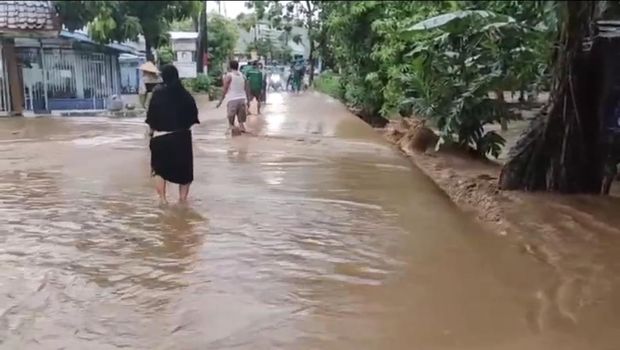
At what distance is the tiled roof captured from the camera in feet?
67.5

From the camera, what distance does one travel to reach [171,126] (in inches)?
311

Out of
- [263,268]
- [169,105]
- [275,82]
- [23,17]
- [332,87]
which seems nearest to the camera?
[263,268]

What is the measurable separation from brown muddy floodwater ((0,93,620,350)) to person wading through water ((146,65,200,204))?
17.1 inches

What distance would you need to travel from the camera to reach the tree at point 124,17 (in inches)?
888

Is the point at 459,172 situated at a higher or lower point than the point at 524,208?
lower

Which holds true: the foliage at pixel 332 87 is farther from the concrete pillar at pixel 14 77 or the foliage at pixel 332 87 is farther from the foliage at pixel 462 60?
the foliage at pixel 462 60

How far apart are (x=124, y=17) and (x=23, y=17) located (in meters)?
3.92

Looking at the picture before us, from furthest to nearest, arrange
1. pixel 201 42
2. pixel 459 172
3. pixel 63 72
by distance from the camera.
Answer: pixel 201 42 < pixel 63 72 < pixel 459 172

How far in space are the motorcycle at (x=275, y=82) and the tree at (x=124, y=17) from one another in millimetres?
18613

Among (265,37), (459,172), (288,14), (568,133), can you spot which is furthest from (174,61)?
(568,133)

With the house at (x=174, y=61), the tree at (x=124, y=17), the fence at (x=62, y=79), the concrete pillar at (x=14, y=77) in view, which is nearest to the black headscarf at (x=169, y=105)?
the tree at (x=124, y=17)

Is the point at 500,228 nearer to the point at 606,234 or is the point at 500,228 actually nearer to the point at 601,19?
the point at 606,234

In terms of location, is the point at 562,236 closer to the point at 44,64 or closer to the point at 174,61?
the point at 44,64

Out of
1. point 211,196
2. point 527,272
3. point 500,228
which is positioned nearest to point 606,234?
point 500,228
